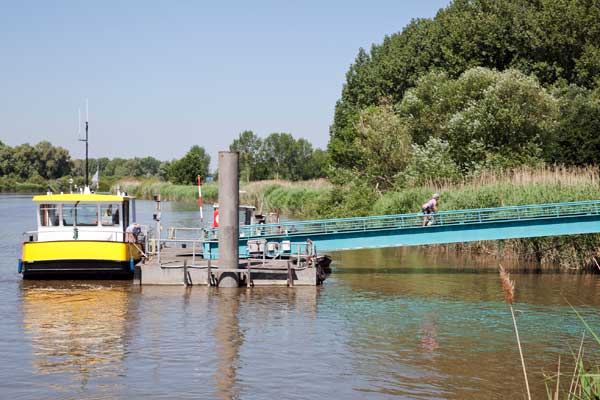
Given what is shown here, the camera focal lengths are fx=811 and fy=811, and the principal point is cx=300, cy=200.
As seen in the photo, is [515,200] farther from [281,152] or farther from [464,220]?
[281,152]

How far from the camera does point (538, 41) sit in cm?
6044

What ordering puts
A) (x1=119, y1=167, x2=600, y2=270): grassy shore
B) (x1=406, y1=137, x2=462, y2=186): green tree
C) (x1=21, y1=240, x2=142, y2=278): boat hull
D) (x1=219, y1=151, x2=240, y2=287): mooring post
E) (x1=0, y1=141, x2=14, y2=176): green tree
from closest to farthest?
(x1=219, y1=151, x2=240, y2=287): mooring post < (x1=21, y1=240, x2=142, y2=278): boat hull < (x1=119, y1=167, x2=600, y2=270): grassy shore < (x1=406, y1=137, x2=462, y2=186): green tree < (x1=0, y1=141, x2=14, y2=176): green tree

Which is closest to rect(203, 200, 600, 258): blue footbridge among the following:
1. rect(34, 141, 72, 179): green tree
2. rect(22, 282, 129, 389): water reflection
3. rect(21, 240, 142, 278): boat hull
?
rect(21, 240, 142, 278): boat hull

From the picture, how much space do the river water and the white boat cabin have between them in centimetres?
167

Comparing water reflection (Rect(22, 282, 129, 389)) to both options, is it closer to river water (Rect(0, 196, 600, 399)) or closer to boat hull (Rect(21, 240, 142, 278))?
river water (Rect(0, 196, 600, 399))

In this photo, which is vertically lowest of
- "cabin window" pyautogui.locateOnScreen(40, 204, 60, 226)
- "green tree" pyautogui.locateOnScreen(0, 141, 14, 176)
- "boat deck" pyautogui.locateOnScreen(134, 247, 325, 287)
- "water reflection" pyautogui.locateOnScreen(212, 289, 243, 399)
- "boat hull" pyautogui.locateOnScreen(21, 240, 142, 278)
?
"water reflection" pyautogui.locateOnScreen(212, 289, 243, 399)

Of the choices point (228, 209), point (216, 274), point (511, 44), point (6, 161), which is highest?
point (511, 44)

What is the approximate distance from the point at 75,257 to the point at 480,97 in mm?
30284

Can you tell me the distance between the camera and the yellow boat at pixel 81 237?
2617 cm

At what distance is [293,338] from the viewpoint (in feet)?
60.4

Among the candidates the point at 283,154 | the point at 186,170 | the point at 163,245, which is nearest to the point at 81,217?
the point at 163,245

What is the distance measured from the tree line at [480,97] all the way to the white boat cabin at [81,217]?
68.5 feet

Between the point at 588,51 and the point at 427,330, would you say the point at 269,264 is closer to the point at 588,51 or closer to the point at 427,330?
the point at 427,330

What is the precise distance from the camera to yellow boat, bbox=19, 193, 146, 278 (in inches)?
1030
